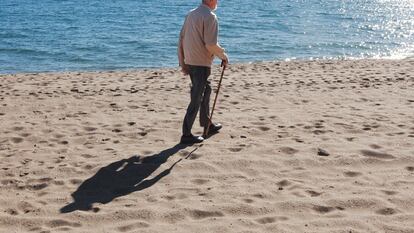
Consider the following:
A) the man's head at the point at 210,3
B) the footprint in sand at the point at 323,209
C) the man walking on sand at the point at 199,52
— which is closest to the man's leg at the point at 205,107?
the man walking on sand at the point at 199,52

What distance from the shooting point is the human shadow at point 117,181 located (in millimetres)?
5664

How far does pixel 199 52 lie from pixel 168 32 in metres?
19.1

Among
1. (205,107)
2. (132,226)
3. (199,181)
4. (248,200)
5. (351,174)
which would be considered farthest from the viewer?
(205,107)

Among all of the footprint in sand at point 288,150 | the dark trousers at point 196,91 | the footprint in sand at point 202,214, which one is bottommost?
the footprint in sand at point 288,150

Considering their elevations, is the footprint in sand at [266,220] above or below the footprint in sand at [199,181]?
above

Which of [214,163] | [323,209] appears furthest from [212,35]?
[323,209]

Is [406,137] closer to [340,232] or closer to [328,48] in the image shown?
[340,232]

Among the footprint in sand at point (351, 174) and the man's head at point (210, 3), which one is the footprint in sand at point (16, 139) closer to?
the man's head at point (210, 3)

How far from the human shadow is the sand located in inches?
0.5

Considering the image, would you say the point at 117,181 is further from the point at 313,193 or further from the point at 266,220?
the point at 313,193

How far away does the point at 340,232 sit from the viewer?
481 centimetres

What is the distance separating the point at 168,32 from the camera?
85.5 feet

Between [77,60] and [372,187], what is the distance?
15.5 metres

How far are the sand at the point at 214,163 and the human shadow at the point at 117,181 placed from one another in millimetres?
12
